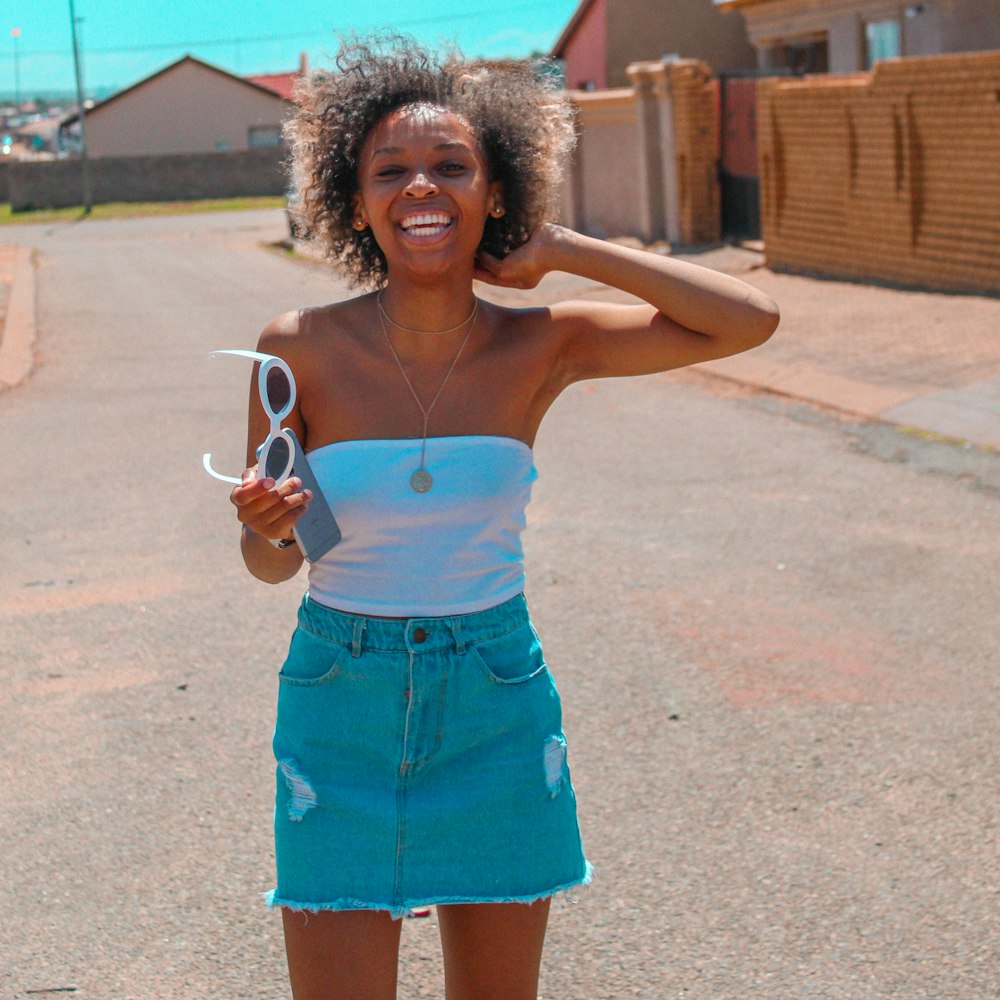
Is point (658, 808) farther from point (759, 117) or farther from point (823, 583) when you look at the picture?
point (759, 117)

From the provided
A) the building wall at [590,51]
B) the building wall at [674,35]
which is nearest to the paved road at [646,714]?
the building wall at [674,35]

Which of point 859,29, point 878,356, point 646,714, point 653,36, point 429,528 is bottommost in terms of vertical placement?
point 646,714

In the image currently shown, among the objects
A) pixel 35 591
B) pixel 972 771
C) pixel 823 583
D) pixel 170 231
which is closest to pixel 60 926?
pixel 972 771

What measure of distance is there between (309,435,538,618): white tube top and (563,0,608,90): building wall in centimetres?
3331

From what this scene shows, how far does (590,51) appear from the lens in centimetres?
3641

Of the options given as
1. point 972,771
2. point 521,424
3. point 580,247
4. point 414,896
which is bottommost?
point 972,771

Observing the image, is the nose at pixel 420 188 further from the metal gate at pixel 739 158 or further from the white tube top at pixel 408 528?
the metal gate at pixel 739 158

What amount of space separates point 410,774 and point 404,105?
1133 mm

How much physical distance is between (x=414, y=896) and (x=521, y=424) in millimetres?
795

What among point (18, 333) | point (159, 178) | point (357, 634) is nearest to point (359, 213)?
→ point (357, 634)

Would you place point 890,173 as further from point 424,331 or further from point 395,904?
point 395,904

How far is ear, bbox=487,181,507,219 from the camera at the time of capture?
8.66 ft

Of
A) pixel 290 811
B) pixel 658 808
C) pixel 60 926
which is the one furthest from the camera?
pixel 658 808

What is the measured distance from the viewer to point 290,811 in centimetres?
234
